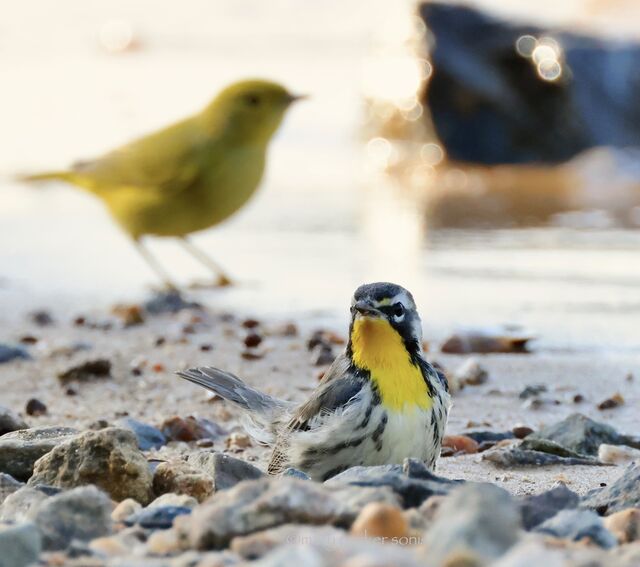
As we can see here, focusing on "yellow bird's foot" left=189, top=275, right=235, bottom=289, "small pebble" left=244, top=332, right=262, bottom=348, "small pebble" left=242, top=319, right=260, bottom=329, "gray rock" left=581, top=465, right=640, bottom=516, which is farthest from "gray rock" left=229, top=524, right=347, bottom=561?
"yellow bird's foot" left=189, top=275, right=235, bottom=289

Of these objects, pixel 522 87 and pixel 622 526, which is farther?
pixel 522 87

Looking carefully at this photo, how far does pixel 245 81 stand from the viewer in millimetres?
9242

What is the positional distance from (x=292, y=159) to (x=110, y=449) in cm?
1178

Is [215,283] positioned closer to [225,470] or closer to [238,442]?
[238,442]

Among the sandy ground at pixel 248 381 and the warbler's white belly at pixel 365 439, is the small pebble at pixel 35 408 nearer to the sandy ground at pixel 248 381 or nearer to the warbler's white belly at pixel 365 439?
the sandy ground at pixel 248 381

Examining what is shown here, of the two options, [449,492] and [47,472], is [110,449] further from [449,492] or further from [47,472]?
[449,492]

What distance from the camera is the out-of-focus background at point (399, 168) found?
8484 mm

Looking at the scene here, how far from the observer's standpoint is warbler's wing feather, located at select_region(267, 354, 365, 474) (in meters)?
4.17

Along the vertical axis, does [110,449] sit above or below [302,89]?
below

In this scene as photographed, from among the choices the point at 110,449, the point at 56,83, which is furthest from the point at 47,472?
the point at 56,83

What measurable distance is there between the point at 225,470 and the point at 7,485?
0.66 metres

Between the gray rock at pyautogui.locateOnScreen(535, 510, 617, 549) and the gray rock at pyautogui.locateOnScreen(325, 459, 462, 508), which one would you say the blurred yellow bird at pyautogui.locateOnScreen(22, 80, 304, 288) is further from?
the gray rock at pyautogui.locateOnScreen(535, 510, 617, 549)

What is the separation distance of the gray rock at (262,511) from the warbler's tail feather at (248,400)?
1696 millimetres

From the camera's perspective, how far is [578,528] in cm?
316
